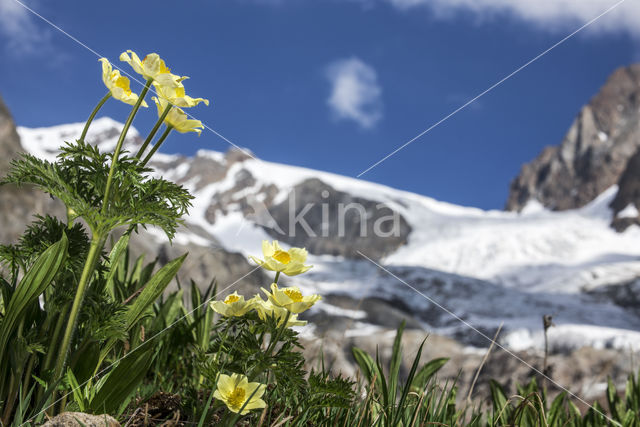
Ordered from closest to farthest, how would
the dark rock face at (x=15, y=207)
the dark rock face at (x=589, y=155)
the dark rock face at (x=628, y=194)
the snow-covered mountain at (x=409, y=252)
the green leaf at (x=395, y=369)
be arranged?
the green leaf at (x=395, y=369) → the dark rock face at (x=15, y=207) → the snow-covered mountain at (x=409, y=252) → the dark rock face at (x=628, y=194) → the dark rock face at (x=589, y=155)

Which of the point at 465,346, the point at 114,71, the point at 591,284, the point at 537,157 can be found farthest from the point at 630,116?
the point at 114,71

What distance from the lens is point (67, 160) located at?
107 centimetres

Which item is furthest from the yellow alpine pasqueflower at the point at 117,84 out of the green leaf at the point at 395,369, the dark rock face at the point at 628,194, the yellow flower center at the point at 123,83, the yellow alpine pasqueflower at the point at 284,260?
the dark rock face at the point at 628,194

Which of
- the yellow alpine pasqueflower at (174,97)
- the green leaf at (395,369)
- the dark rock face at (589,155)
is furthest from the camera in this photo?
the dark rock face at (589,155)

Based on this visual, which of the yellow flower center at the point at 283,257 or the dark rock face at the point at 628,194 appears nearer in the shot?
the yellow flower center at the point at 283,257

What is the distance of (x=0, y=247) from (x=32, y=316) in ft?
0.78

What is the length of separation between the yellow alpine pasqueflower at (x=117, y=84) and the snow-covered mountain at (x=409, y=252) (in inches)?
10.4

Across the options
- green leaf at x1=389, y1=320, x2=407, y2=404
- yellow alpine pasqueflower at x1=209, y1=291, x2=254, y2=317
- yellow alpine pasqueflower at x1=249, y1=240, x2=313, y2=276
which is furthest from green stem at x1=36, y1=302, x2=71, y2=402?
green leaf at x1=389, y1=320, x2=407, y2=404

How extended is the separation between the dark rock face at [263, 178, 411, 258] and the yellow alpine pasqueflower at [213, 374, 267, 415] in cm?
1579

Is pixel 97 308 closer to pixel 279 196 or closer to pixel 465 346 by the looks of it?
pixel 465 346

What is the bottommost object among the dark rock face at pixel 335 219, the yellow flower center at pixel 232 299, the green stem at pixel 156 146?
the yellow flower center at pixel 232 299

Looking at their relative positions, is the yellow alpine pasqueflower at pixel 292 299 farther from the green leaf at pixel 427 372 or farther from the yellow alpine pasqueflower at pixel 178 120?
the green leaf at pixel 427 372

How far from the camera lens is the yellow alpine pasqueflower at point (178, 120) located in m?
1.12

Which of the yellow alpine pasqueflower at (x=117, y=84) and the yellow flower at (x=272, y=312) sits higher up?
the yellow alpine pasqueflower at (x=117, y=84)
